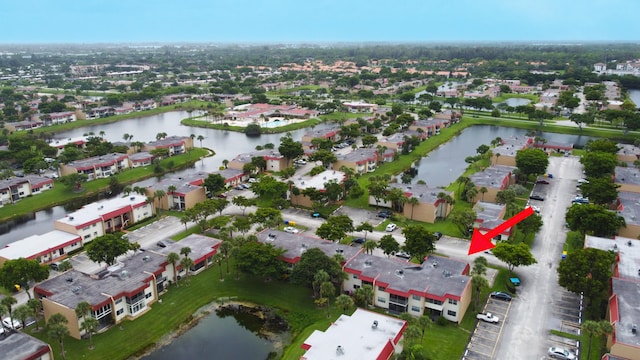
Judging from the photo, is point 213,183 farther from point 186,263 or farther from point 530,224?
Result: point 530,224

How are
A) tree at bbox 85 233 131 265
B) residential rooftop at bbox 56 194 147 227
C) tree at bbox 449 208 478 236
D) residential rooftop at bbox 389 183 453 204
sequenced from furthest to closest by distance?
residential rooftop at bbox 389 183 453 204 → residential rooftop at bbox 56 194 147 227 → tree at bbox 449 208 478 236 → tree at bbox 85 233 131 265

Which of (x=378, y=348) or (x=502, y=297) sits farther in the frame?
(x=502, y=297)

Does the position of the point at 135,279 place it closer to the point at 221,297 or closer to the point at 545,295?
the point at 221,297

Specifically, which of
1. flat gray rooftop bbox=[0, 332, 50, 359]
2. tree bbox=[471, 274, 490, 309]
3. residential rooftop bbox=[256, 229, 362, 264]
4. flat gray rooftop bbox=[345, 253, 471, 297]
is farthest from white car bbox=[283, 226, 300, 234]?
flat gray rooftop bbox=[0, 332, 50, 359]

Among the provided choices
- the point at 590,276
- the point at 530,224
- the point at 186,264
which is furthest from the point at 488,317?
A: the point at 186,264

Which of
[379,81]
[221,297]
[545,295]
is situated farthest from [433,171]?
[379,81]

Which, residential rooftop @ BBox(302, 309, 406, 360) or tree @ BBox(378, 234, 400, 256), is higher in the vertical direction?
tree @ BBox(378, 234, 400, 256)

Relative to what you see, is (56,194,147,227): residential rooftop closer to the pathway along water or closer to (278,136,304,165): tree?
the pathway along water
